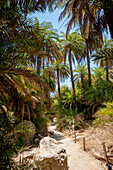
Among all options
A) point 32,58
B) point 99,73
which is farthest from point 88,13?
point 99,73

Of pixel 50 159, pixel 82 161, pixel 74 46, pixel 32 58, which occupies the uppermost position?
pixel 74 46

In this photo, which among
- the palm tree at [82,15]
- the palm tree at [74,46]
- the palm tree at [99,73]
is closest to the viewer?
Result: the palm tree at [82,15]

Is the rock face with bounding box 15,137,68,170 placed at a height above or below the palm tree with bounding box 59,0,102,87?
below

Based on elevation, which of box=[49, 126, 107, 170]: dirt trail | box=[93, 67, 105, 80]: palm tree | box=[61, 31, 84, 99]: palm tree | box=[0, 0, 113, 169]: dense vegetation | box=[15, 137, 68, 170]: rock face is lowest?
box=[49, 126, 107, 170]: dirt trail

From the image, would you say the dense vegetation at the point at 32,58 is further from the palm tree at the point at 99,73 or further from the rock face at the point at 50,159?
the palm tree at the point at 99,73

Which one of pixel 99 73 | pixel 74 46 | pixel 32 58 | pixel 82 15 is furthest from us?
pixel 99 73

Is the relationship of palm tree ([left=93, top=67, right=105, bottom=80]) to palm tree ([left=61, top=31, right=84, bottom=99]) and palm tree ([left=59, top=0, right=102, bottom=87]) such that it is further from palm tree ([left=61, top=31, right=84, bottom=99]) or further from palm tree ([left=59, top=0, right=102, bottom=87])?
palm tree ([left=59, top=0, right=102, bottom=87])

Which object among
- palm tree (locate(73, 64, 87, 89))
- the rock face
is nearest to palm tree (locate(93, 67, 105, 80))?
palm tree (locate(73, 64, 87, 89))

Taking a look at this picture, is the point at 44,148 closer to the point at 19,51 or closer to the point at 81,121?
the point at 19,51

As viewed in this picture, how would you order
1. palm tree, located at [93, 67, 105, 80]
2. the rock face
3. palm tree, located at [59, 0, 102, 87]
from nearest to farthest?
1. the rock face
2. palm tree, located at [59, 0, 102, 87]
3. palm tree, located at [93, 67, 105, 80]

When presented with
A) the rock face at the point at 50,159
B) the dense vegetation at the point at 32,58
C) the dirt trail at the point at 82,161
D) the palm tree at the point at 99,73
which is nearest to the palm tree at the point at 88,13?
the dense vegetation at the point at 32,58

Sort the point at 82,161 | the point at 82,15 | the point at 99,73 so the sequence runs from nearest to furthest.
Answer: the point at 82,161, the point at 82,15, the point at 99,73

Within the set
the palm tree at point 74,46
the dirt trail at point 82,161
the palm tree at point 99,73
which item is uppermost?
the palm tree at point 74,46

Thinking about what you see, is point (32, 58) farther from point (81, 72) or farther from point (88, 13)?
point (81, 72)
